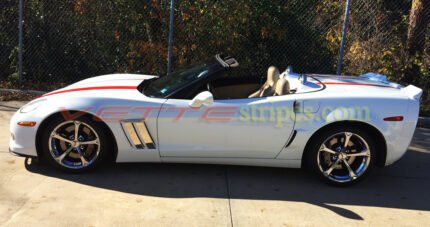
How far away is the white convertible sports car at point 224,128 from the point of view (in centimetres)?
419

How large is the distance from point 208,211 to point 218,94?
5.48ft

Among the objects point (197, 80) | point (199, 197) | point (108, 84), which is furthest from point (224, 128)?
point (108, 84)

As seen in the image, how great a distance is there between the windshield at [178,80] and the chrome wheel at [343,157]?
4.43ft

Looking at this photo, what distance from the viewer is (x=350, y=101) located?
4.22m

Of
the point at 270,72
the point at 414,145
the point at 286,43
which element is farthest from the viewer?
the point at 286,43

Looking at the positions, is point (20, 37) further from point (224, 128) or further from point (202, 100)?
point (224, 128)

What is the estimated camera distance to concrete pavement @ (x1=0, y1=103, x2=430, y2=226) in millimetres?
3615

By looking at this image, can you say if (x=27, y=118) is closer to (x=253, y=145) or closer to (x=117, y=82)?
(x=117, y=82)

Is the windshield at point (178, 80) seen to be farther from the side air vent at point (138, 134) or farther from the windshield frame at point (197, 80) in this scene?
the side air vent at point (138, 134)

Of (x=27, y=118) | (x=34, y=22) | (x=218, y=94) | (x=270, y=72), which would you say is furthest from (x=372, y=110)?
(x=34, y=22)

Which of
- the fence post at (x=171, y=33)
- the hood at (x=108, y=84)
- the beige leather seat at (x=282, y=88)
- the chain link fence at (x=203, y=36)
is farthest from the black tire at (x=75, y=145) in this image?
the chain link fence at (x=203, y=36)

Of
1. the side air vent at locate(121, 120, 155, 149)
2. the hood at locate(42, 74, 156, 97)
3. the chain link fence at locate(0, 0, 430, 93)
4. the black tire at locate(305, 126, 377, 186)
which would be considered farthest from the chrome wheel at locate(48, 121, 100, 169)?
A: the chain link fence at locate(0, 0, 430, 93)

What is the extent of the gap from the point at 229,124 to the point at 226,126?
0.03 metres

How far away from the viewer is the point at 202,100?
4.05 metres
